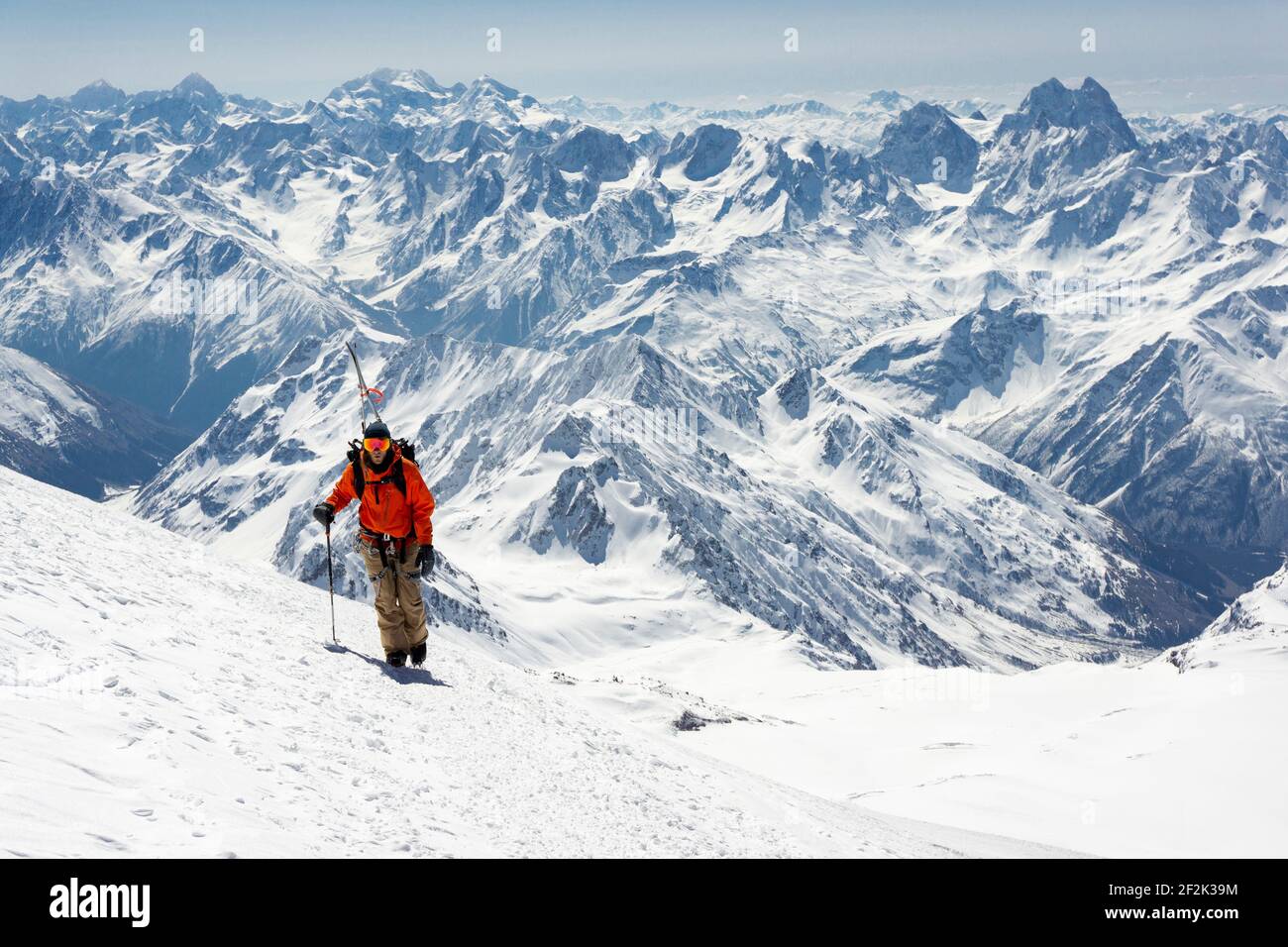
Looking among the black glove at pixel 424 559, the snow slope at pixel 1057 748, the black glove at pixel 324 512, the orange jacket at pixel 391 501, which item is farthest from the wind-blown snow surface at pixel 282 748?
the snow slope at pixel 1057 748

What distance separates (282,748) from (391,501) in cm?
662

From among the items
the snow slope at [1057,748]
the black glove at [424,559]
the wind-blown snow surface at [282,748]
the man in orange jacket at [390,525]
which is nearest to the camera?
the wind-blown snow surface at [282,748]

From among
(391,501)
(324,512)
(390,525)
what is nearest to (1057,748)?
(390,525)

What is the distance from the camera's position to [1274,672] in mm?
72250

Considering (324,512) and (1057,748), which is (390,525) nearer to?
(324,512)

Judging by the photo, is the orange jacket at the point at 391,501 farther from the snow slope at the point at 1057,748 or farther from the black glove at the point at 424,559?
the snow slope at the point at 1057,748

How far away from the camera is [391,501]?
67.1ft

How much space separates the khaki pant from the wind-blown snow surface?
0.76 m

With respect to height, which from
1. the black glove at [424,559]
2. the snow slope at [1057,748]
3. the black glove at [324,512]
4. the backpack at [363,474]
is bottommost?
the snow slope at [1057,748]

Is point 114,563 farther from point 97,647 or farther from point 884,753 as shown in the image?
point 884,753

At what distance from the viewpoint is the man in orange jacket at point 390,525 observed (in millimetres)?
20359

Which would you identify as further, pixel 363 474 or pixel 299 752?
pixel 363 474

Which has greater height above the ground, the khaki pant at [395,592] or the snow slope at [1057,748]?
the khaki pant at [395,592]

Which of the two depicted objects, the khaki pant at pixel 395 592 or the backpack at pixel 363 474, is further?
the khaki pant at pixel 395 592
